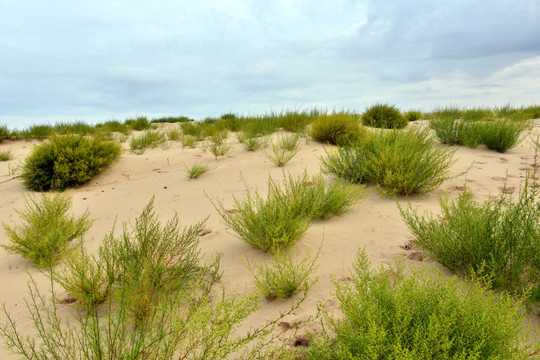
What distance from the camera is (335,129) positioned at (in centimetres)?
834

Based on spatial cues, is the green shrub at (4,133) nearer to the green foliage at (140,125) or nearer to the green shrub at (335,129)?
the green foliage at (140,125)

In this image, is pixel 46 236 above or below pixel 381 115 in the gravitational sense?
below

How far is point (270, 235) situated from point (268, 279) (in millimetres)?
493

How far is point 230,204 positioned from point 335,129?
12.5 ft

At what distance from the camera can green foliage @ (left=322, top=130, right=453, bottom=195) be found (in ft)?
15.6

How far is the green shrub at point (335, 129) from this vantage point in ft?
26.4

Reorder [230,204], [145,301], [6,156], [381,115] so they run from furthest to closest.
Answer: [381,115], [6,156], [230,204], [145,301]

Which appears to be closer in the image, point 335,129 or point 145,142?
point 335,129

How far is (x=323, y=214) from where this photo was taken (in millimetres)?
4316

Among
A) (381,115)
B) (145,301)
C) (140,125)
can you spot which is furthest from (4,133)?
(145,301)

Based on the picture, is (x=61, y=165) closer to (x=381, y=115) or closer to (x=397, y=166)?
(x=397, y=166)

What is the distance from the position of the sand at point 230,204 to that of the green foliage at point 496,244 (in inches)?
8.0

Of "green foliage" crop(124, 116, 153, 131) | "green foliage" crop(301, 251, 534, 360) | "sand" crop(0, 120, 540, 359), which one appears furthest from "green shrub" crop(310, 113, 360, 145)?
"green foliage" crop(124, 116, 153, 131)

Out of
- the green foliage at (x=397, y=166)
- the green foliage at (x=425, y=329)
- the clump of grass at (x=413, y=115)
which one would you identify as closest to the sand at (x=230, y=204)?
the green foliage at (x=397, y=166)
